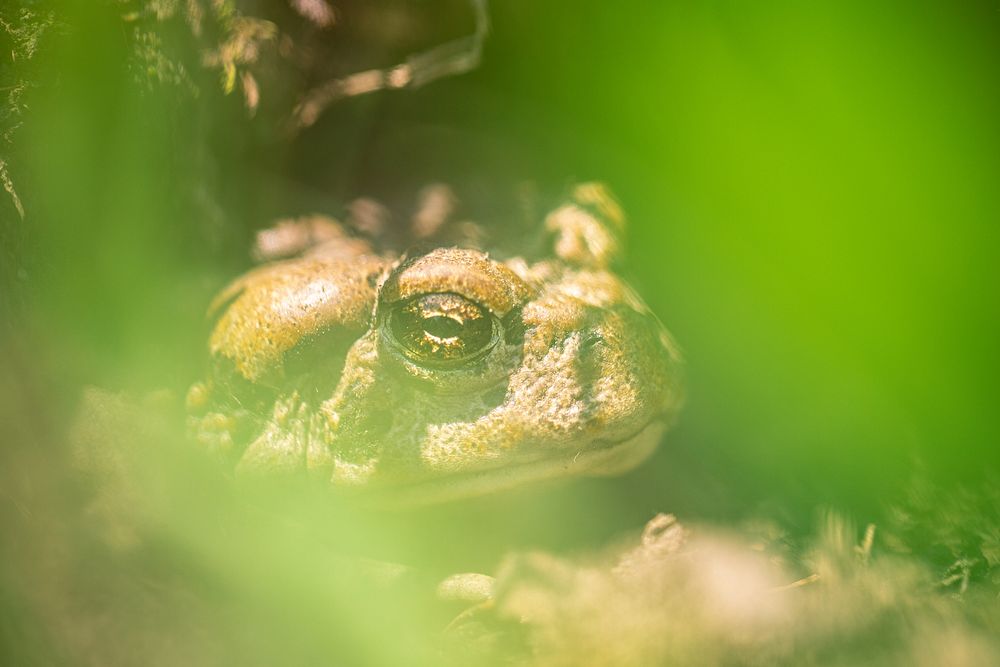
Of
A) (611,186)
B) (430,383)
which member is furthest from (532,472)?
(611,186)

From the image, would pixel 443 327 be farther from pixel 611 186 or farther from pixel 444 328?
pixel 611 186

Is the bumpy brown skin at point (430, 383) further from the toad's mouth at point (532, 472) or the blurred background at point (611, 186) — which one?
the blurred background at point (611, 186)

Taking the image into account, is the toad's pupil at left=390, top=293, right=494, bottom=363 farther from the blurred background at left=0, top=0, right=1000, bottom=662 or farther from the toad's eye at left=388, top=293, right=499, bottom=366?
the blurred background at left=0, top=0, right=1000, bottom=662

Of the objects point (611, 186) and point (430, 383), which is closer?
point (430, 383)

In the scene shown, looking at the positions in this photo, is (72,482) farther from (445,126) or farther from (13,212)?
(445,126)

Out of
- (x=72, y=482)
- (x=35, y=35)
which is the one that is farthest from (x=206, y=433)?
(x=35, y=35)

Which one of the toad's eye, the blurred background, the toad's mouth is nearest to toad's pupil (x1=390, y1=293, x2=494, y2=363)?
the toad's eye
